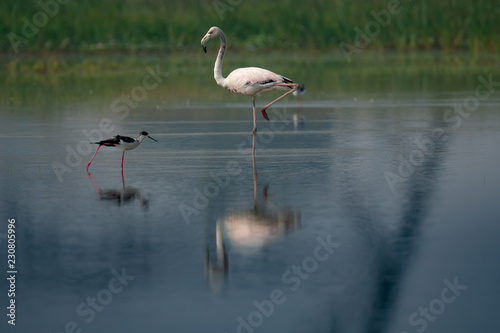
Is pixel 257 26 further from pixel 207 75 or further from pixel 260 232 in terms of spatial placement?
pixel 260 232

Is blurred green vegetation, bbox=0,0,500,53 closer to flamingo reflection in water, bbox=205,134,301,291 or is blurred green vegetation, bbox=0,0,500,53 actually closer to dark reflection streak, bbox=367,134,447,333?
dark reflection streak, bbox=367,134,447,333

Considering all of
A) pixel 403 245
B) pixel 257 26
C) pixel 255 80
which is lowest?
pixel 403 245

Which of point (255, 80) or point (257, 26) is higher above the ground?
point (257, 26)

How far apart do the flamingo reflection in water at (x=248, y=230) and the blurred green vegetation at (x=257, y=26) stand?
29.2m

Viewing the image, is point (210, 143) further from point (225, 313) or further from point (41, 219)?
point (225, 313)

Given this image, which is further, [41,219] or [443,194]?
[443,194]

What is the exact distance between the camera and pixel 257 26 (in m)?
46.3

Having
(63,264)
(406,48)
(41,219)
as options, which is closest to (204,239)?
(63,264)

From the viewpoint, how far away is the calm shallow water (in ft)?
20.2

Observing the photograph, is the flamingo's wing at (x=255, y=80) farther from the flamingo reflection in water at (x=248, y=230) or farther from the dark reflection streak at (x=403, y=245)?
the flamingo reflection in water at (x=248, y=230)

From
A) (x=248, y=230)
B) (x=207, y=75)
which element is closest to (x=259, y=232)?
(x=248, y=230)

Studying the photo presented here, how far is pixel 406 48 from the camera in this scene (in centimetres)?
4031

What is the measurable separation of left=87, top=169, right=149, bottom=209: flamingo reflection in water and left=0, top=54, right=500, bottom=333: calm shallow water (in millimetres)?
24

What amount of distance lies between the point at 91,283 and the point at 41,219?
2389mm
